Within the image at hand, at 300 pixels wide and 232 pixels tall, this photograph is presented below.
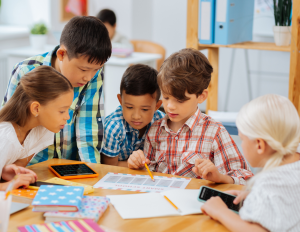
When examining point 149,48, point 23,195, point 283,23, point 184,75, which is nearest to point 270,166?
point 184,75

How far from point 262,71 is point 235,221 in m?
3.41

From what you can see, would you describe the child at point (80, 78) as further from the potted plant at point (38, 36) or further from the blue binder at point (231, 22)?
the potted plant at point (38, 36)

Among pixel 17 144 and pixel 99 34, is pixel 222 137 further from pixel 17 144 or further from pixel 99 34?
pixel 17 144

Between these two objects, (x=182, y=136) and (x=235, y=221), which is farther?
(x=182, y=136)

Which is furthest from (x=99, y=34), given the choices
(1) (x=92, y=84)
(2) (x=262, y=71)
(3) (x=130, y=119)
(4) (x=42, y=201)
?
(2) (x=262, y=71)

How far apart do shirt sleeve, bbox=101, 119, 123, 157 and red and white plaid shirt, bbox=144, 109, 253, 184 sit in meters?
0.16

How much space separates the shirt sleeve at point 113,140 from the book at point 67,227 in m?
0.76

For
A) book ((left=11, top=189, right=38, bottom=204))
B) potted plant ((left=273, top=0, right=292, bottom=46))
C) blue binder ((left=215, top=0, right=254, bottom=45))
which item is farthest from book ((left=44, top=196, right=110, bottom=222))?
potted plant ((left=273, top=0, right=292, bottom=46))

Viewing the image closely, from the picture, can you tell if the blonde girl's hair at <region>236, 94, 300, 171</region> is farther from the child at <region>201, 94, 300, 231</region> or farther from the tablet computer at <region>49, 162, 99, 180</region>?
the tablet computer at <region>49, 162, 99, 180</region>

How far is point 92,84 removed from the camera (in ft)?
5.53

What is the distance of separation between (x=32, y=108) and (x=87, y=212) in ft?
1.62


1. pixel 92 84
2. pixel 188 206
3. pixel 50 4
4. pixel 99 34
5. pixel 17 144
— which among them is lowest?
pixel 188 206

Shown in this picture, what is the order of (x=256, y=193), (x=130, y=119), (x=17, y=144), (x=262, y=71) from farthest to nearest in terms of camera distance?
(x=262, y=71), (x=130, y=119), (x=17, y=144), (x=256, y=193)

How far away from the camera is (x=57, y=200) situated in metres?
0.98
